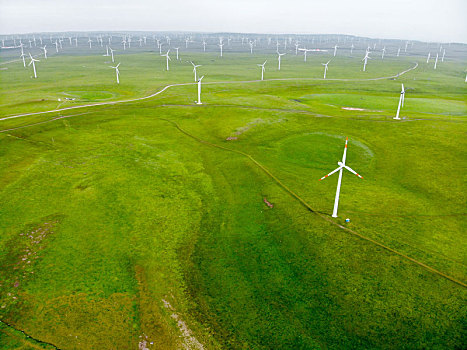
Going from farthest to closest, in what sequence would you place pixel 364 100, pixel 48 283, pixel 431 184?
1. pixel 364 100
2. pixel 431 184
3. pixel 48 283

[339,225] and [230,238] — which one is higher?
[339,225]

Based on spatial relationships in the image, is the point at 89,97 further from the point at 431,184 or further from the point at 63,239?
the point at 431,184

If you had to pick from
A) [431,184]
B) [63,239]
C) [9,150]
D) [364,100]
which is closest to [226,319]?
[63,239]

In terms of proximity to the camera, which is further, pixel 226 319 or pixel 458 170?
pixel 458 170

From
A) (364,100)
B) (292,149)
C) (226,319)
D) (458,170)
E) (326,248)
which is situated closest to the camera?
(226,319)

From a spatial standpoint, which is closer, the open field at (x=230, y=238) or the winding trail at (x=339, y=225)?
the open field at (x=230, y=238)

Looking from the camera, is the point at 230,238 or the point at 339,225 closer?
the point at 230,238

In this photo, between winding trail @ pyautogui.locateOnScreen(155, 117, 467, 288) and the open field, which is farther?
winding trail @ pyautogui.locateOnScreen(155, 117, 467, 288)
